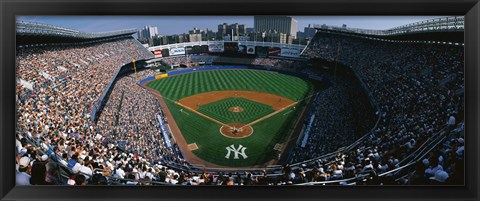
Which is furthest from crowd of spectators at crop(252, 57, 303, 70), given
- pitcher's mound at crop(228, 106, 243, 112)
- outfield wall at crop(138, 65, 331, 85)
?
pitcher's mound at crop(228, 106, 243, 112)

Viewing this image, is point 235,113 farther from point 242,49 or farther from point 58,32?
point 242,49

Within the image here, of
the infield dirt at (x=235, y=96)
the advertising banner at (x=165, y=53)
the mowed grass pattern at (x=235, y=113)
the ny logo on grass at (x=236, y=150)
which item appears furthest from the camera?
the advertising banner at (x=165, y=53)

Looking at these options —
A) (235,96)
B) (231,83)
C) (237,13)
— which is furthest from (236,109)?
(237,13)

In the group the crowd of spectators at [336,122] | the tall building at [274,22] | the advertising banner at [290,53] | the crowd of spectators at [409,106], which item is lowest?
the crowd of spectators at [336,122]

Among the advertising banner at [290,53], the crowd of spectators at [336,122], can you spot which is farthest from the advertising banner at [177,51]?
the crowd of spectators at [336,122]

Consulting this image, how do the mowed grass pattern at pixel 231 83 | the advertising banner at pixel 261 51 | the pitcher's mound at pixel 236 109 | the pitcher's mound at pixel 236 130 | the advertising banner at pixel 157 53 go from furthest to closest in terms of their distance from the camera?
the advertising banner at pixel 261 51
the advertising banner at pixel 157 53
the mowed grass pattern at pixel 231 83
the pitcher's mound at pixel 236 109
the pitcher's mound at pixel 236 130

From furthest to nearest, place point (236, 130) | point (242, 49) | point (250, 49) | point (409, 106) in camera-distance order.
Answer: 1. point (242, 49)
2. point (250, 49)
3. point (236, 130)
4. point (409, 106)

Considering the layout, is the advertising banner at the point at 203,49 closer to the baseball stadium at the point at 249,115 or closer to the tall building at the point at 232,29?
the baseball stadium at the point at 249,115
